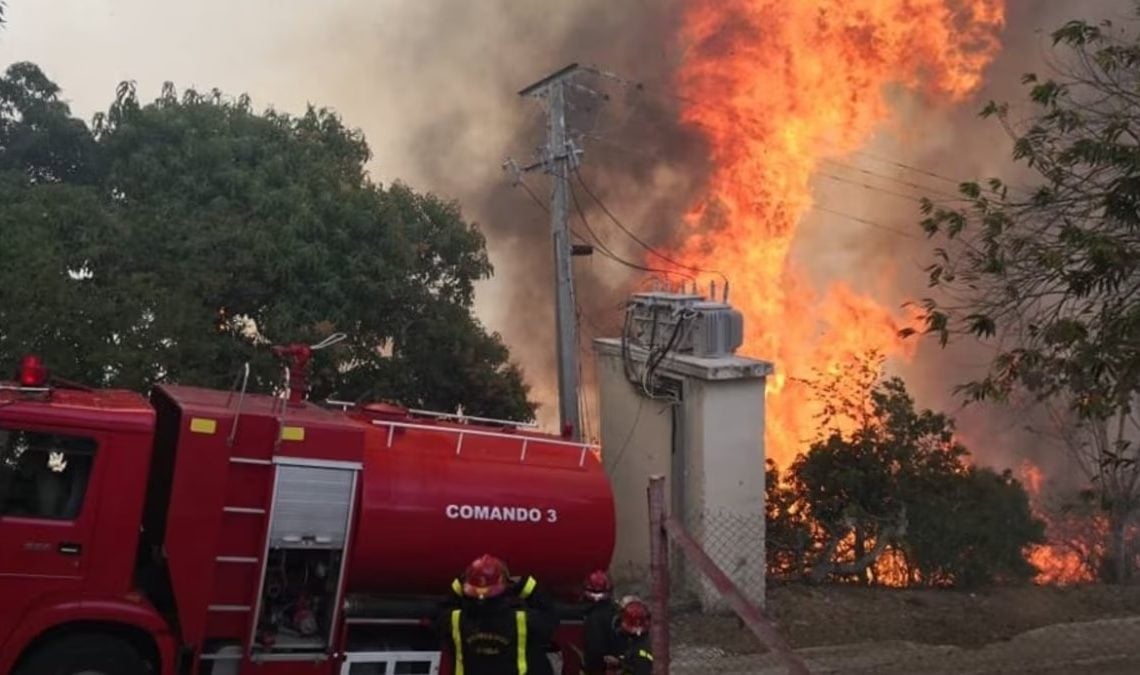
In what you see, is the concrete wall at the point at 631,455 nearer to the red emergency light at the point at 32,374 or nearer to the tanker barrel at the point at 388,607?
the tanker barrel at the point at 388,607

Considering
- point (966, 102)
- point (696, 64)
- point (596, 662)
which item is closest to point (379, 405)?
point (596, 662)

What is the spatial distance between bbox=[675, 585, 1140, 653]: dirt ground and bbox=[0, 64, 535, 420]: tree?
5.83 m

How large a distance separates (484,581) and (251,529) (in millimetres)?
1906

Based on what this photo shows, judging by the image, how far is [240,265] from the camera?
13.1 meters

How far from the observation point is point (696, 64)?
21.5m

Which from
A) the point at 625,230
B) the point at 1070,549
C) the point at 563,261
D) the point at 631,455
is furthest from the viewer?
the point at 625,230

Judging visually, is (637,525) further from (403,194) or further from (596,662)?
(403,194)

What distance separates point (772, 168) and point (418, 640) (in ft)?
50.9

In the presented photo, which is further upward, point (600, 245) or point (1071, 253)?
point (600, 245)

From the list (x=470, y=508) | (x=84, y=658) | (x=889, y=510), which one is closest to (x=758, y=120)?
(x=889, y=510)

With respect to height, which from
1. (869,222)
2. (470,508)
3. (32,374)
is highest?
(869,222)

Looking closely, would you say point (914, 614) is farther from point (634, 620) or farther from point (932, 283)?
point (634, 620)

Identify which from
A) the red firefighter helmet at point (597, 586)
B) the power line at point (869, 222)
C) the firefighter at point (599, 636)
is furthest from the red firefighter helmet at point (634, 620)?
the power line at point (869, 222)

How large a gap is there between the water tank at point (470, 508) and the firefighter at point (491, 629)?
1.30 metres
